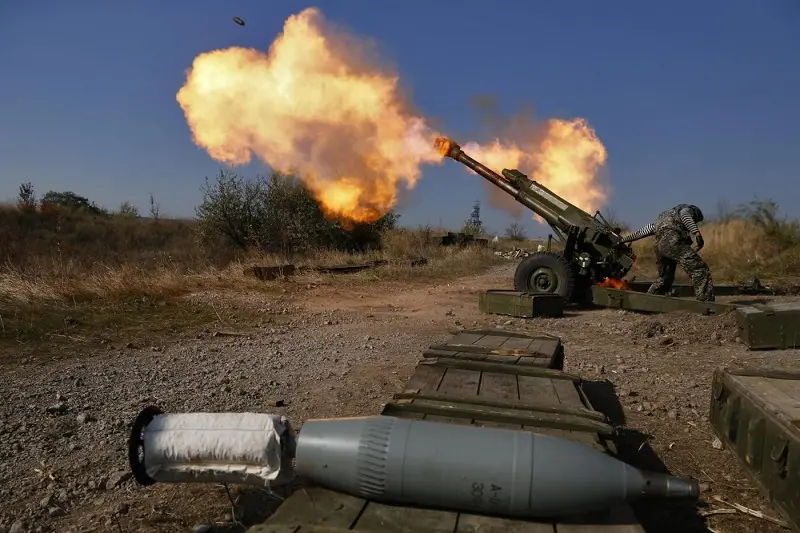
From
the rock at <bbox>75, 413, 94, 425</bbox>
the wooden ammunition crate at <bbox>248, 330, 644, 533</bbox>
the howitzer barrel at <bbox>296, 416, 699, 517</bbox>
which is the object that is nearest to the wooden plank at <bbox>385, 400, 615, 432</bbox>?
the wooden ammunition crate at <bbox>248, 330, 644, 533</bbox>

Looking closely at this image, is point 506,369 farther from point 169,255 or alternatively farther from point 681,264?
point 169,255

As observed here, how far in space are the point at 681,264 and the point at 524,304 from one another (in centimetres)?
258

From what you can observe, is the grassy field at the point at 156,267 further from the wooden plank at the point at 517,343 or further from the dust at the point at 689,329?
the dust at the point at 689,329

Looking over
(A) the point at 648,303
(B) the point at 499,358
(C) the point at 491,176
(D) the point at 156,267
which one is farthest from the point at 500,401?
(D) the point at 156,267

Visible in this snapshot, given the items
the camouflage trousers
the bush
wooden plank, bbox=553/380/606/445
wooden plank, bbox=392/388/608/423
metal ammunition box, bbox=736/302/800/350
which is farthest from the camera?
the bush

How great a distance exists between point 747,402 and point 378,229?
22317mm

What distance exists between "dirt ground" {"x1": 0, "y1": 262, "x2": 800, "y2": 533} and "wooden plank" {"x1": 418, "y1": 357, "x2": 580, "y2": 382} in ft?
2.89

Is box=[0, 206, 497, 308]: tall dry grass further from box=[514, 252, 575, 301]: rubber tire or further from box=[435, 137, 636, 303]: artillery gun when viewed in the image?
box=[435, 137, 636, 303]: artillery gun

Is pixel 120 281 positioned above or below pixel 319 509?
above

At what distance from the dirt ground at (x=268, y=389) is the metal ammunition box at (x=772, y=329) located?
0.22 m

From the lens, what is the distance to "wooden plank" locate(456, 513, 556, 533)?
1956 millimetres

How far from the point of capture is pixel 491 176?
12.2 metres

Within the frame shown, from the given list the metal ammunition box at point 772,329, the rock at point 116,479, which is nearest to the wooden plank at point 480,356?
the rock at point 116,479

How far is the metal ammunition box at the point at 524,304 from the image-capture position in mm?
9969
